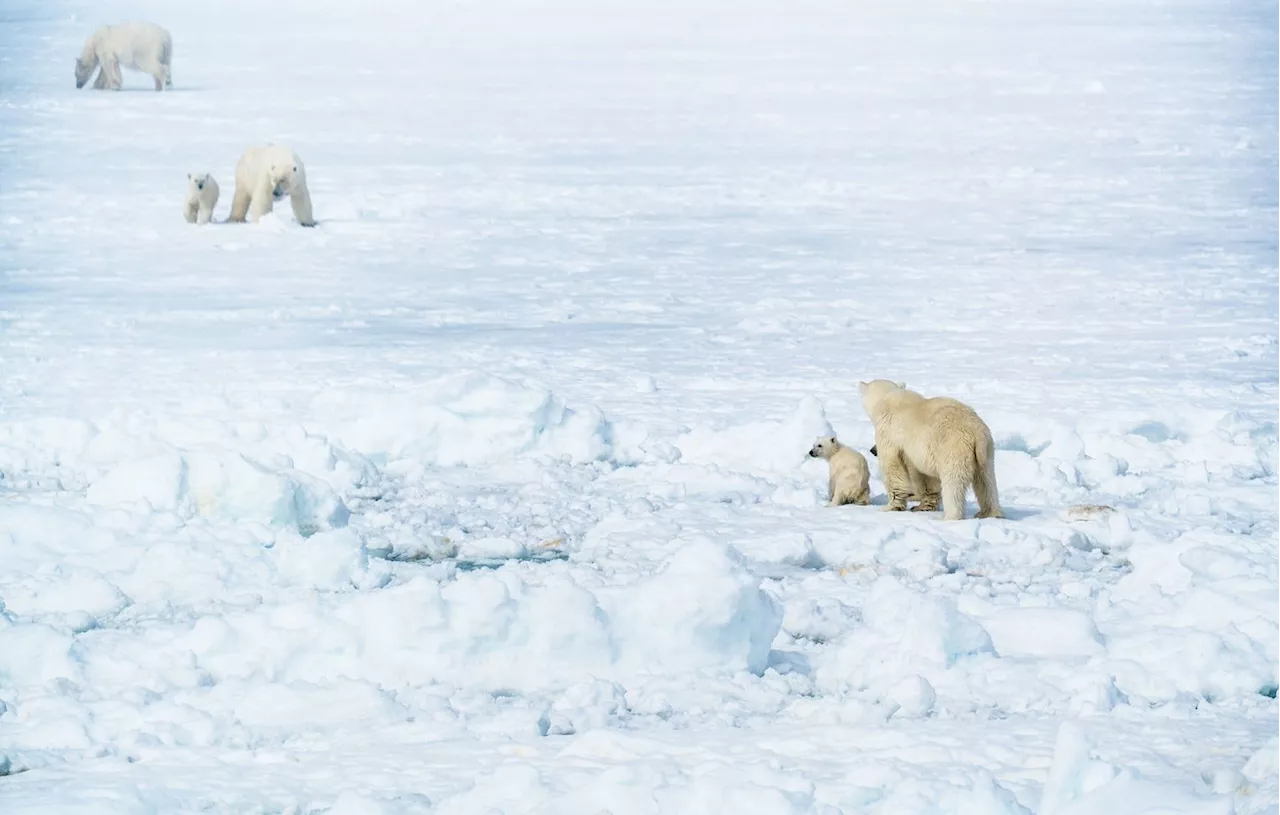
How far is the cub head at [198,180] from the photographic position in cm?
1377

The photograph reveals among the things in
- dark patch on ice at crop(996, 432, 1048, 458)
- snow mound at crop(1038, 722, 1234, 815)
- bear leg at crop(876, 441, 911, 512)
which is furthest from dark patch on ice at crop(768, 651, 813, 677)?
dark patch on ice at crop(996, 432, 1048, 458)

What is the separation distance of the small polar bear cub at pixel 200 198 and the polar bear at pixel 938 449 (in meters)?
8.49

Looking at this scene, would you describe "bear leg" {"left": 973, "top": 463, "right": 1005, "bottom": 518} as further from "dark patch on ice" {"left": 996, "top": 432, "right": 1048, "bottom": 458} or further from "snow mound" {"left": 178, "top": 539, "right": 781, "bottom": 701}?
"snow mound" {"left": 178, "top": 539, "right": 781, "bottom": 701}

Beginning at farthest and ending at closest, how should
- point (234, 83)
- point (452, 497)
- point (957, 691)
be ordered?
point (234, 83) < point (452, 497) < point (957, 691)

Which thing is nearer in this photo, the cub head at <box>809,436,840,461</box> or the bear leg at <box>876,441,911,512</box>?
the bear leg at <box>876,441,911,512</box>

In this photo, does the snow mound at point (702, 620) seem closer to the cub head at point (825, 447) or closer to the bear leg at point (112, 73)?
the cub head at point (825, 447)

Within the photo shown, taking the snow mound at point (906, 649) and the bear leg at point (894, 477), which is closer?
the snow mound at point (906, 649)

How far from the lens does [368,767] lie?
159 inches

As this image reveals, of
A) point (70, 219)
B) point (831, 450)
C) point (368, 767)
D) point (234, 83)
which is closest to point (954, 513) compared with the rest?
point (831, 450)

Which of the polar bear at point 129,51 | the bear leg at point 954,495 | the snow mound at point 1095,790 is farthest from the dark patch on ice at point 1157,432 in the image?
the polar bear at point 129,51

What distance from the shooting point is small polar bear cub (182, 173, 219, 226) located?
13.8m

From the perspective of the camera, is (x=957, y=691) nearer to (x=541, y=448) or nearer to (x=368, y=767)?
(x=368, y=767)

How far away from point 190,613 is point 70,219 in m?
9.73

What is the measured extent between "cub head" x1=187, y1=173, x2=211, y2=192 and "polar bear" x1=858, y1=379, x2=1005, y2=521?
845 centimetres
